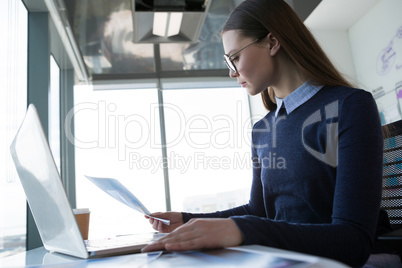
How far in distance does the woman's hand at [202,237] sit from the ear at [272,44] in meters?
0.60

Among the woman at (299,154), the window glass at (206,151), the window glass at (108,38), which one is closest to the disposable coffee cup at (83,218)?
the woman at (299,154)

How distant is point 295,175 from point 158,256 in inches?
19.1

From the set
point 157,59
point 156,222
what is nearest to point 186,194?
point 157,59

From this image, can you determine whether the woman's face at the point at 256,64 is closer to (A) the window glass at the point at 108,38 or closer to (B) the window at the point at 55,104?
(A) the window glass at the point at 108,38

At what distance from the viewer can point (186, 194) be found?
377 centimetres

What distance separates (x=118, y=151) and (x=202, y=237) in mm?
3272

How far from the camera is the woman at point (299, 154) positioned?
0.52m

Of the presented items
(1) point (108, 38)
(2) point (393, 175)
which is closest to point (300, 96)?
(2) point (393, 175)

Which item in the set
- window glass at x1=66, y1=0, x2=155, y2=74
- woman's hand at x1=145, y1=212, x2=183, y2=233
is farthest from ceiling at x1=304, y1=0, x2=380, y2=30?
woman's hand at x1=145, y1=212, x2=183, y2=233

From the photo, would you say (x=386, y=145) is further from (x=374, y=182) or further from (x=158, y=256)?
(x=158, y=256)

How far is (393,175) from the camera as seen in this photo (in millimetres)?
947

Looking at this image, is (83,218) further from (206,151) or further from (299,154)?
(206,151)

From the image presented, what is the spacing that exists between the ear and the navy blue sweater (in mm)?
167

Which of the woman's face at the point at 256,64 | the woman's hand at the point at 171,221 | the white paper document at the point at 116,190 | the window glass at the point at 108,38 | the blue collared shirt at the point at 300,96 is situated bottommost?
the woman's hand at the point at 171,221
